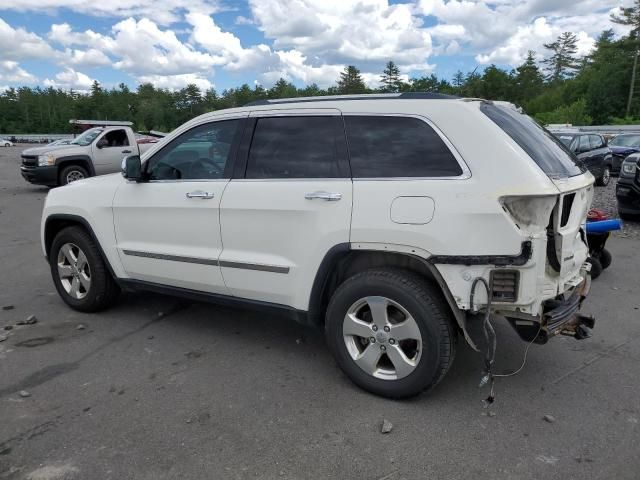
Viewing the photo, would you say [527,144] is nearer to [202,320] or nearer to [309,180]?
[309,180]

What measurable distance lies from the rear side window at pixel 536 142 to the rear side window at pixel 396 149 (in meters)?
0.40

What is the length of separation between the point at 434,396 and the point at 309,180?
166 cm

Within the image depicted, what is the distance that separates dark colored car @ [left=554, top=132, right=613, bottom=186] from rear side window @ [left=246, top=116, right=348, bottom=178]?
13316 mm

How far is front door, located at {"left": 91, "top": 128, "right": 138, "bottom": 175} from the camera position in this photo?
14547 millimetres

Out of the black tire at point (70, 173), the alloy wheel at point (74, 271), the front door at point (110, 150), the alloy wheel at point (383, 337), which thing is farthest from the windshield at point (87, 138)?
the alloy wheel at point (383, 337)

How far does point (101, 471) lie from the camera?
104 inches

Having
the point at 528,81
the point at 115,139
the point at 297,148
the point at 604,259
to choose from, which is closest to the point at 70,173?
the point at 115,139

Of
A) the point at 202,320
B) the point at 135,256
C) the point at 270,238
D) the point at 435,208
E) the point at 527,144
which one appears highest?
the point at 527,144

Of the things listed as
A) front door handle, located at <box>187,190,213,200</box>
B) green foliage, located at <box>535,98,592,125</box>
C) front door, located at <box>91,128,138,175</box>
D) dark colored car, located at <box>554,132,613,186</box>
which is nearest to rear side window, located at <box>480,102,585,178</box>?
front door handle, located at <box>187,190,213,200</box>

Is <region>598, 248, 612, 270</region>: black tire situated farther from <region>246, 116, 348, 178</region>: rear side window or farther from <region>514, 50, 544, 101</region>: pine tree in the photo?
<region>514, 50, 544, 101</region>: pine tree

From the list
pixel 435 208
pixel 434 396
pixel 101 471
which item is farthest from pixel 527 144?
pixel 101 471

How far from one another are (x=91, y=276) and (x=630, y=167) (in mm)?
8514

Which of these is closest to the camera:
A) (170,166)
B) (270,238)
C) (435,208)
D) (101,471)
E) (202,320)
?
(101,471)

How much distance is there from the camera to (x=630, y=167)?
28.5 feet
